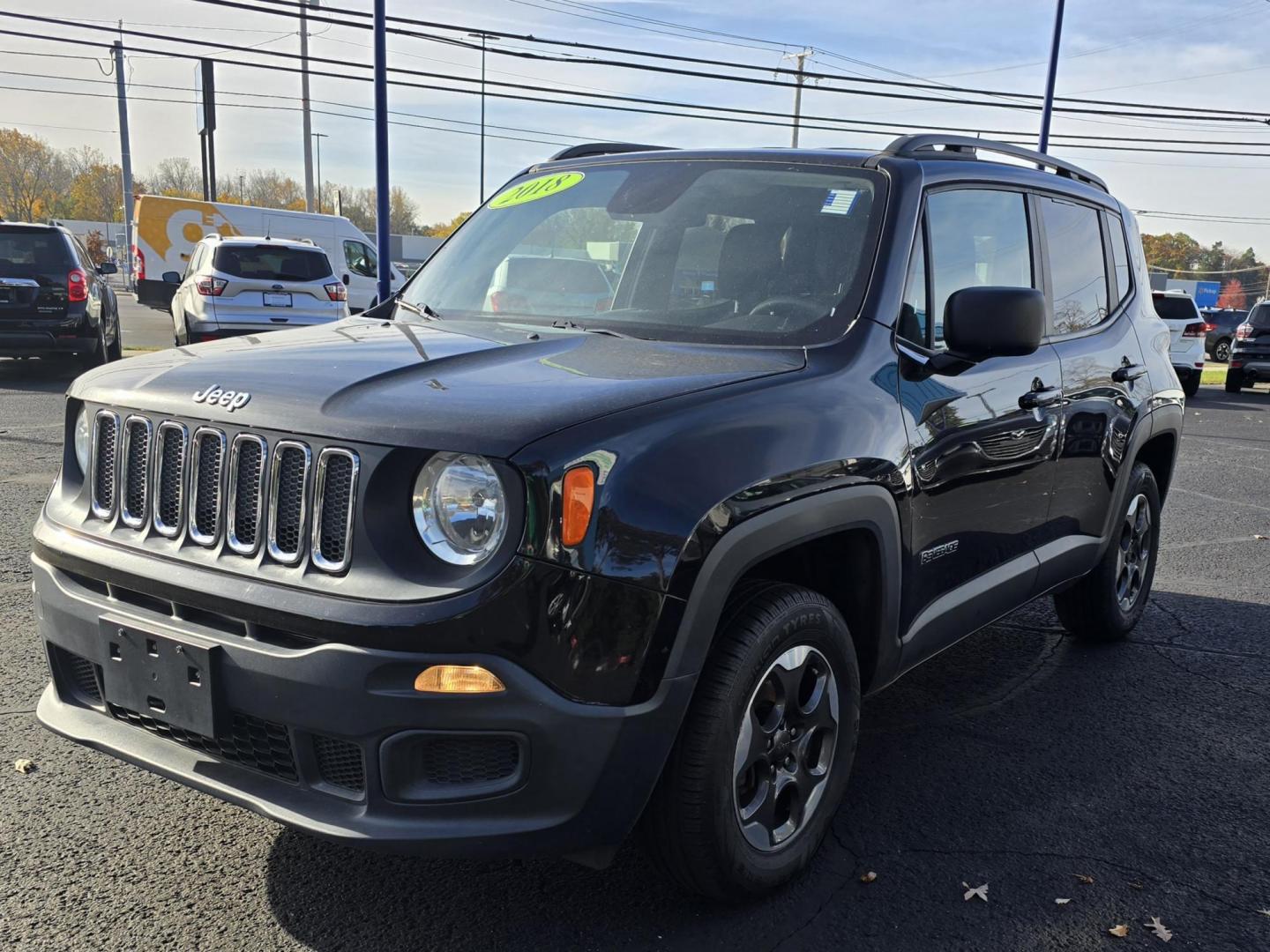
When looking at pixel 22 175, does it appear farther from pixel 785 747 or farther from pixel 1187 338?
pixel 785 747

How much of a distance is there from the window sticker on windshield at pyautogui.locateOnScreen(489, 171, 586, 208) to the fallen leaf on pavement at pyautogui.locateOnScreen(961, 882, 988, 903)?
263 centimetres

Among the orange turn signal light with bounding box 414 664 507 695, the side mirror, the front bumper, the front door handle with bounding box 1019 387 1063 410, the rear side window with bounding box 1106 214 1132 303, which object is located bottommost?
the front bumper

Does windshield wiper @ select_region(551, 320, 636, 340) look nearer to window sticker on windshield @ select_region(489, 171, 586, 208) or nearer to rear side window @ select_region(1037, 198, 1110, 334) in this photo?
window sticker on windshield @ select_region(489, 171, 586, 208)

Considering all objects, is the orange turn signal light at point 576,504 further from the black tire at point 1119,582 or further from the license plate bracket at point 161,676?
the black tire at point 1119,582

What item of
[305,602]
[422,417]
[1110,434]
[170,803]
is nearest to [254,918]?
[170,803]

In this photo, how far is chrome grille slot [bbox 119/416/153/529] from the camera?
2579mm

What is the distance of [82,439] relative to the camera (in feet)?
9.25

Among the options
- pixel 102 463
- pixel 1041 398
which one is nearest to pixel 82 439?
pixel 102 463

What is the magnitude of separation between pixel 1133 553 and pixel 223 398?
4082 millimetres

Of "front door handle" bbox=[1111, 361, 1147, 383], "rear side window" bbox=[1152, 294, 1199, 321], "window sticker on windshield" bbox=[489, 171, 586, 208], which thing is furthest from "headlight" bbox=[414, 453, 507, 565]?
"rear side window" bbox=[1152, 294, 1199, 321]

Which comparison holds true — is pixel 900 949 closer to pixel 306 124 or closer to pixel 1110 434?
pixel 1110 434

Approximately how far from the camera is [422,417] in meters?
2.25

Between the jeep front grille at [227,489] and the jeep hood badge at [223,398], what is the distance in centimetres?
6

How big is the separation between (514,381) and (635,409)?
0.34 metres
